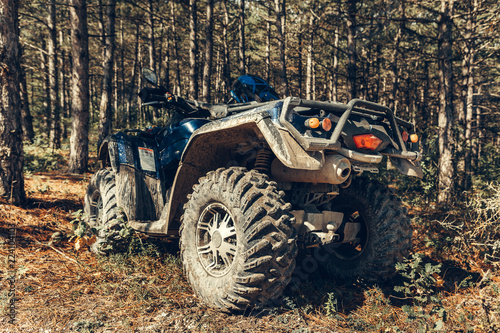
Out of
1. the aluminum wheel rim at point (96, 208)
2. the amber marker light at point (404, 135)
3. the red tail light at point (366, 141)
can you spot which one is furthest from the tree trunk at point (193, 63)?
the red tail light at point (366, 141)

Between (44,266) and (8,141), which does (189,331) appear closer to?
(44,266)

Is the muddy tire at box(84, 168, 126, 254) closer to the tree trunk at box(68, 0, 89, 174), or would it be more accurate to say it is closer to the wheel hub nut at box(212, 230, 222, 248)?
the wheel hub nut at box(212, 230, 222, 248)

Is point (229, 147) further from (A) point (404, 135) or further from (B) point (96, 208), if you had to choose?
(B) point (96, 208)

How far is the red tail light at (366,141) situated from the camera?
321 cm

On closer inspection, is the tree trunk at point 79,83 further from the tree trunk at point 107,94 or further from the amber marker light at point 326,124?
the amber marker light at point 326,124

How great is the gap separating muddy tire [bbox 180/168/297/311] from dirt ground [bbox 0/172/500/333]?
23 cm

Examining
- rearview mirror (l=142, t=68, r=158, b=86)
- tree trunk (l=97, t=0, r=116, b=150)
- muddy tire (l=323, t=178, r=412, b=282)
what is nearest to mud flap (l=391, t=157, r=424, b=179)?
muddy tire (l=323, t=178, r=412, b=282)

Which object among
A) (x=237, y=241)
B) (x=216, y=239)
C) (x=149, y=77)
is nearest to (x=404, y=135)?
(x=237, y=241)

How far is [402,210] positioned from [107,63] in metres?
12.9

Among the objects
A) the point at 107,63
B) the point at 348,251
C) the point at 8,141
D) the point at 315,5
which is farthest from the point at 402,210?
the point at 315,5

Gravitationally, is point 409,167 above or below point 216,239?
above

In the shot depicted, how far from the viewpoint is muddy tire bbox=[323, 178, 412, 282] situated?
3.71 m

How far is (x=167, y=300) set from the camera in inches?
130

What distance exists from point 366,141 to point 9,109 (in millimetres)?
5318
